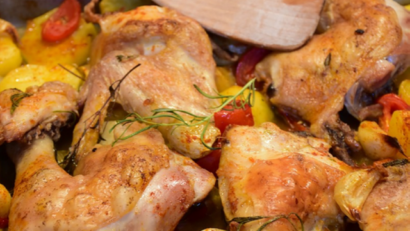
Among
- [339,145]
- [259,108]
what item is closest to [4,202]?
[259,108]

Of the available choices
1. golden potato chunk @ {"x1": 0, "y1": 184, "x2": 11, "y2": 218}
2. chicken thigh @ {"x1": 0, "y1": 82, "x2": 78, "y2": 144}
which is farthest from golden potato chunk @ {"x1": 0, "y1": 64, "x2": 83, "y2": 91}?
golden potato chunk @ {"x1": 0, "y1": 184, "x2": 11, "y2": 218}

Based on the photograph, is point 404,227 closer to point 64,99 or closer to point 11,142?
point 64,99

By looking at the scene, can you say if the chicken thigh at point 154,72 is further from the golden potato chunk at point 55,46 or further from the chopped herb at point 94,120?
the golden potato chunk at point 55,46

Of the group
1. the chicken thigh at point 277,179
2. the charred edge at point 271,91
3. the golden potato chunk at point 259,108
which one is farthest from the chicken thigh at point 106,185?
the charred edge at point 271,91

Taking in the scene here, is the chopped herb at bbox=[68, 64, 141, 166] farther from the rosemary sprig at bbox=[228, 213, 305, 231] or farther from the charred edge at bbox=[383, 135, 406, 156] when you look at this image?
the charred edge at bbox=[383, 135, 406, 156]

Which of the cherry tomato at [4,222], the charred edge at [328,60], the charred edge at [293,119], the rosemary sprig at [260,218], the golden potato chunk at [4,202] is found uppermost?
the charred edge at [328,60]

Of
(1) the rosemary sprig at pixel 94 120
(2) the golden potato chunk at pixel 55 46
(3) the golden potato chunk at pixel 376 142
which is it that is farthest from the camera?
(2) the golden potato chunk at pixel 55 46

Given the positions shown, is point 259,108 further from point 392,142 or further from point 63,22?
point 63,22
